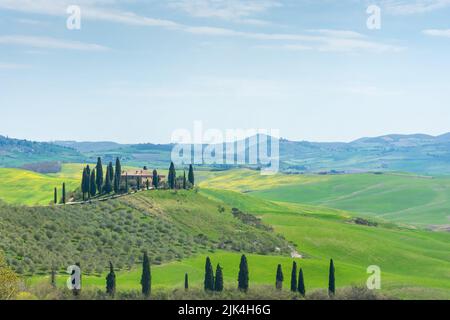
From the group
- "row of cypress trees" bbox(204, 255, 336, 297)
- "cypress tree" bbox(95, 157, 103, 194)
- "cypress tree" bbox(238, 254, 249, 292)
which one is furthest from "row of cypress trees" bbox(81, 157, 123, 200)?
"cypress tree" bbox(238, 254, 249, 292)

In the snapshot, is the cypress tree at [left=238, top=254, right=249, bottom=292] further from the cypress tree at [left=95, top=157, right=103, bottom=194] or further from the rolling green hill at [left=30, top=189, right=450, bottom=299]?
the cypress tree at [left=95, top=157, right=103, bottom=194]

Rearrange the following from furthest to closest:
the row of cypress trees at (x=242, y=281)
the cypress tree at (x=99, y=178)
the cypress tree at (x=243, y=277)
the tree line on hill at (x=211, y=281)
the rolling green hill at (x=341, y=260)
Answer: the cypress tree at (x=99, y=178), the rolling green hill at (x=341, y=260), the cypress tree at (x=243, y=277), the row of cypress trees at (x=242, y=281), the tree line on hill at (x=211, y=281)

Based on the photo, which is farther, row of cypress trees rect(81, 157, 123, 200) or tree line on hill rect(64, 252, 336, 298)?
row of cypress trees rect(81, 157, 123, 200)

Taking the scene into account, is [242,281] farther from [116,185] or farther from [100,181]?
[100,181]

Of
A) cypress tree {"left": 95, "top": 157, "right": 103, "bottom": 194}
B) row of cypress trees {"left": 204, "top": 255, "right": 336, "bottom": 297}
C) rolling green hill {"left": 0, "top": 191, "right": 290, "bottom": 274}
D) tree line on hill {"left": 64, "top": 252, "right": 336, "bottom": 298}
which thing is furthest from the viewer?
cypress tree {"left": 95, "top": 157, "right": 103, "bottom": 194}

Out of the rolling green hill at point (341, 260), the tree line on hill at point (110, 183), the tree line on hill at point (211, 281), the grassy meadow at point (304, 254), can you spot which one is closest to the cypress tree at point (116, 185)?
the tree line on hill at point (110, 183)

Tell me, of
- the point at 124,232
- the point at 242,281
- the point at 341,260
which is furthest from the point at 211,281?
the point at 341,260

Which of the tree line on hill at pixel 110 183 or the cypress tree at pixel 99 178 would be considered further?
the cypress tree at pixel 99 178

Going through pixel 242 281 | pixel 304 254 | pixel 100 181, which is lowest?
pixel 304 254

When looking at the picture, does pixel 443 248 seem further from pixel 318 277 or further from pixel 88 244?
pixel 88 244

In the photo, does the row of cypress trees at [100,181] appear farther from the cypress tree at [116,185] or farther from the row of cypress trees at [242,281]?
the row of cypress trees at [242,281]

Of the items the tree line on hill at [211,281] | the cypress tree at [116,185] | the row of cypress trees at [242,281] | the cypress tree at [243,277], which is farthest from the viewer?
the cypress tree at [116,185]
